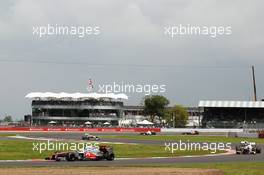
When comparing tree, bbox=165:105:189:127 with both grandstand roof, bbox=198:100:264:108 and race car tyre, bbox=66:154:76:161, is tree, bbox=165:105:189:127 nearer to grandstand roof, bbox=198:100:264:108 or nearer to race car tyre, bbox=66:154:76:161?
grandstand roof, bbox=198:100:264:108

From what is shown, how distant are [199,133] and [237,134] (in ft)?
51.9

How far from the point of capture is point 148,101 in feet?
611

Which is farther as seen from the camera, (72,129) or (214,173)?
(72,129)

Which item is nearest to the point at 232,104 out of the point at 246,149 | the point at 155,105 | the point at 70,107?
the point at 155,105

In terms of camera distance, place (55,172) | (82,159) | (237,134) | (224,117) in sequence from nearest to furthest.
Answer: (55,172) → (82,159) → (237,134) → (224,117)

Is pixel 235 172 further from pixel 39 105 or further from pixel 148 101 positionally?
pixel 148 101

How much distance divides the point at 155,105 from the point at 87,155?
467 ft

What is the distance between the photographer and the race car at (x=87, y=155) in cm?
4316

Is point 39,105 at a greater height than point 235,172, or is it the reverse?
point 39,105

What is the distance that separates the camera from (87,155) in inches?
1726

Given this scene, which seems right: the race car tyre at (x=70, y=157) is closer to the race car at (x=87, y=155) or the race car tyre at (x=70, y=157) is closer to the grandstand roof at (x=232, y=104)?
the race car at (x=87, y=155)

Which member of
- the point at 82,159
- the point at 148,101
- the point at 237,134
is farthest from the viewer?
the point at 148,101

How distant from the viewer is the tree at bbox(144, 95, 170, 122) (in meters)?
186

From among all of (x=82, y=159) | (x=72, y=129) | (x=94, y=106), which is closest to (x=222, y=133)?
(x=72, y=129)
